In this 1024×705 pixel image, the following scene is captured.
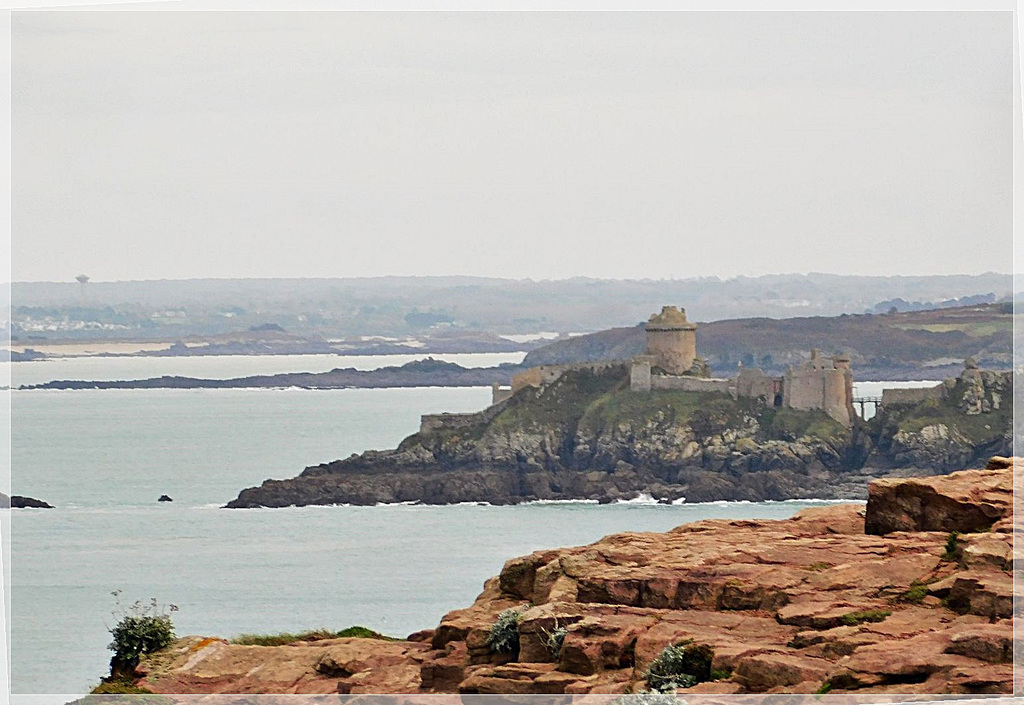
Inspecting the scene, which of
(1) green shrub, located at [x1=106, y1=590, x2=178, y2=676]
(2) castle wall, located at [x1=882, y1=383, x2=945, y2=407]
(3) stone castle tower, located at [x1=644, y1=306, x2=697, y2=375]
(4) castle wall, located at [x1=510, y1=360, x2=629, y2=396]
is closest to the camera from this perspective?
(1) green shrub, located at [x1=106, y1=590, x2=178, y2=676]

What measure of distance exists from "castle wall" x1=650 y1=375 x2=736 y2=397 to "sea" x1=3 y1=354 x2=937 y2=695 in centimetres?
380

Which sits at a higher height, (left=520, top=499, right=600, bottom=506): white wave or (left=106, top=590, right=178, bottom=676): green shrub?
(left=106, top=590, right=178, bottom=676): green shrub

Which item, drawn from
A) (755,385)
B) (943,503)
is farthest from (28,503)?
(943,503)

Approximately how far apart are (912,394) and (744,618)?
39.6 metres

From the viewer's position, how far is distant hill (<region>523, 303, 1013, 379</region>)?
44.2m

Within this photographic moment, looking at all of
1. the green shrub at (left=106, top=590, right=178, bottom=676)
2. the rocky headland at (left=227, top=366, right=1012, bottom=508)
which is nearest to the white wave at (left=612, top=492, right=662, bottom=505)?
the rocky headland at (left=227, top=366, right=1012, bottom=508)

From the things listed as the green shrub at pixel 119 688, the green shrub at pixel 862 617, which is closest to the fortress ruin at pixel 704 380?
the green shrub at pixel 119 688

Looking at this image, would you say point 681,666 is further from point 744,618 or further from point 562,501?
point 562,501

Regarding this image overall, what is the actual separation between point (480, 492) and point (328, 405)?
5.40 m

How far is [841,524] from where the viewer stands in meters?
12.0

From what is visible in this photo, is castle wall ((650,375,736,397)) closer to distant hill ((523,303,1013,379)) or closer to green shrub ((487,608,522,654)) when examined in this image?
distant hill ((523,303,1013,379))

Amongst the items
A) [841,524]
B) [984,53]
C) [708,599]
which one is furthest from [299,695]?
[984,53]

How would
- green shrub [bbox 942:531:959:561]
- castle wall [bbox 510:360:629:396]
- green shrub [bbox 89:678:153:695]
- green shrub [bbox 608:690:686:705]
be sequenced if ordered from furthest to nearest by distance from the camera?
castle wall [bbox 510:360:629:396]
green shrub [bbox 89:678:153:695]
green shrub [bbox 942:531:959:561]
green shrub [bbox 608:690:686:705]

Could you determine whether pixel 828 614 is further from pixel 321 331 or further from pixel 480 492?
pixel 480 492
